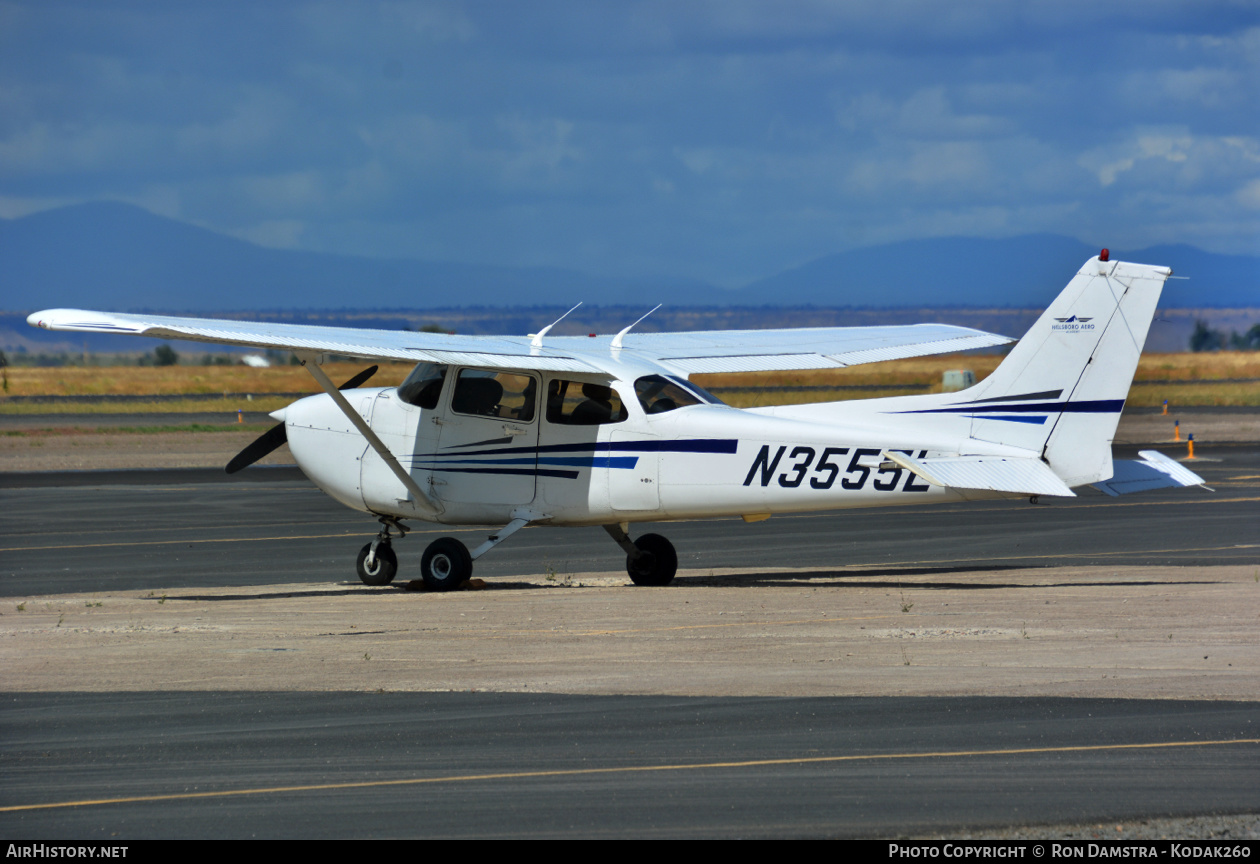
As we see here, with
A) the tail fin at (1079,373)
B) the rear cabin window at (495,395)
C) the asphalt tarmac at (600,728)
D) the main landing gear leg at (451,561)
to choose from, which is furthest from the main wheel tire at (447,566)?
the tail fin at (1079,373)

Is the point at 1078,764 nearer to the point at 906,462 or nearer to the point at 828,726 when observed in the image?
the point at 828,726

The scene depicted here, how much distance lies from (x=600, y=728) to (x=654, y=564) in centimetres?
620

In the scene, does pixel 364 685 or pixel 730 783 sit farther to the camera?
pixel 364 685

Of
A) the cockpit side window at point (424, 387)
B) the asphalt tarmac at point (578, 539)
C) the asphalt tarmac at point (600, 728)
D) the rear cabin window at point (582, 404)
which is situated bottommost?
the asphalt tarmac at point (600, 728)

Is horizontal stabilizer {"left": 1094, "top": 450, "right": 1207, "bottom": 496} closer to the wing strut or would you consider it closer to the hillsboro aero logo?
the hillsboro aero logo

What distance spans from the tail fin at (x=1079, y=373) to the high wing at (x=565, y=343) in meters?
2.60

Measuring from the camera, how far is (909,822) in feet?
18.2

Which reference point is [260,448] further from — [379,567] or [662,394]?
[662,394]

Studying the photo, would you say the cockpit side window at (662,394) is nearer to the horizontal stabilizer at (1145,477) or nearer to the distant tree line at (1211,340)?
the horizontal stabilizer at (1145,477)

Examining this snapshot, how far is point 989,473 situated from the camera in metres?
11.6

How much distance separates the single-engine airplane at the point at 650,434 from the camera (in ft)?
38.9

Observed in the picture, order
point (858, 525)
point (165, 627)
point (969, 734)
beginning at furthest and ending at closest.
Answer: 1. point (858, 525)
2. point (165, 627)
3. point (969, 734)

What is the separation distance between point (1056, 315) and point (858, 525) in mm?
8375
